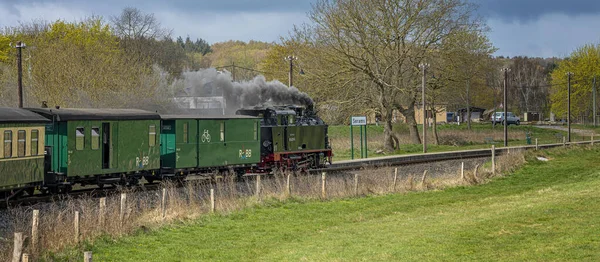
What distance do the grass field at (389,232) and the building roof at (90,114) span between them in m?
6.63

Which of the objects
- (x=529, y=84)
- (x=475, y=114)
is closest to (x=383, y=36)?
(x=475, y=114)

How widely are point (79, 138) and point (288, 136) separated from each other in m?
11.8

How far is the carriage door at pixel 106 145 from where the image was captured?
26141 millimetres

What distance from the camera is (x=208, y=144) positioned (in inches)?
1212

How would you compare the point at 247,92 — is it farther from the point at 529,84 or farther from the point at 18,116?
the point at 529,84

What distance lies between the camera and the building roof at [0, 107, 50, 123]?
70.7 feet

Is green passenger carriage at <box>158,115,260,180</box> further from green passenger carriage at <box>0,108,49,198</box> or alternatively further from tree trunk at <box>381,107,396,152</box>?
tree trunk at <box>381,107,396,152</box>

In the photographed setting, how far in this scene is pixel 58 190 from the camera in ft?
82.7

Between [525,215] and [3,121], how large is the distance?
14685mm

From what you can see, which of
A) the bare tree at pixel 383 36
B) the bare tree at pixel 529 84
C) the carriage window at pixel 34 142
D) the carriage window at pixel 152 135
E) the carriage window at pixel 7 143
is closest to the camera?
the carriage window at pixel 7 143

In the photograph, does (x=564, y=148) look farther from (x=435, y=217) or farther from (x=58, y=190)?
(x=58, y=190)

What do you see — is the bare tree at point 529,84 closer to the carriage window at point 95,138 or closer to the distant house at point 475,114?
the distant house at point 475,114

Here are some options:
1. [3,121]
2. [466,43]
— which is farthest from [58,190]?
[466,43]

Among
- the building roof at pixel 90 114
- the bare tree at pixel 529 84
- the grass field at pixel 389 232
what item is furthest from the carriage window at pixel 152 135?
the bare tree at pixel 529 84
